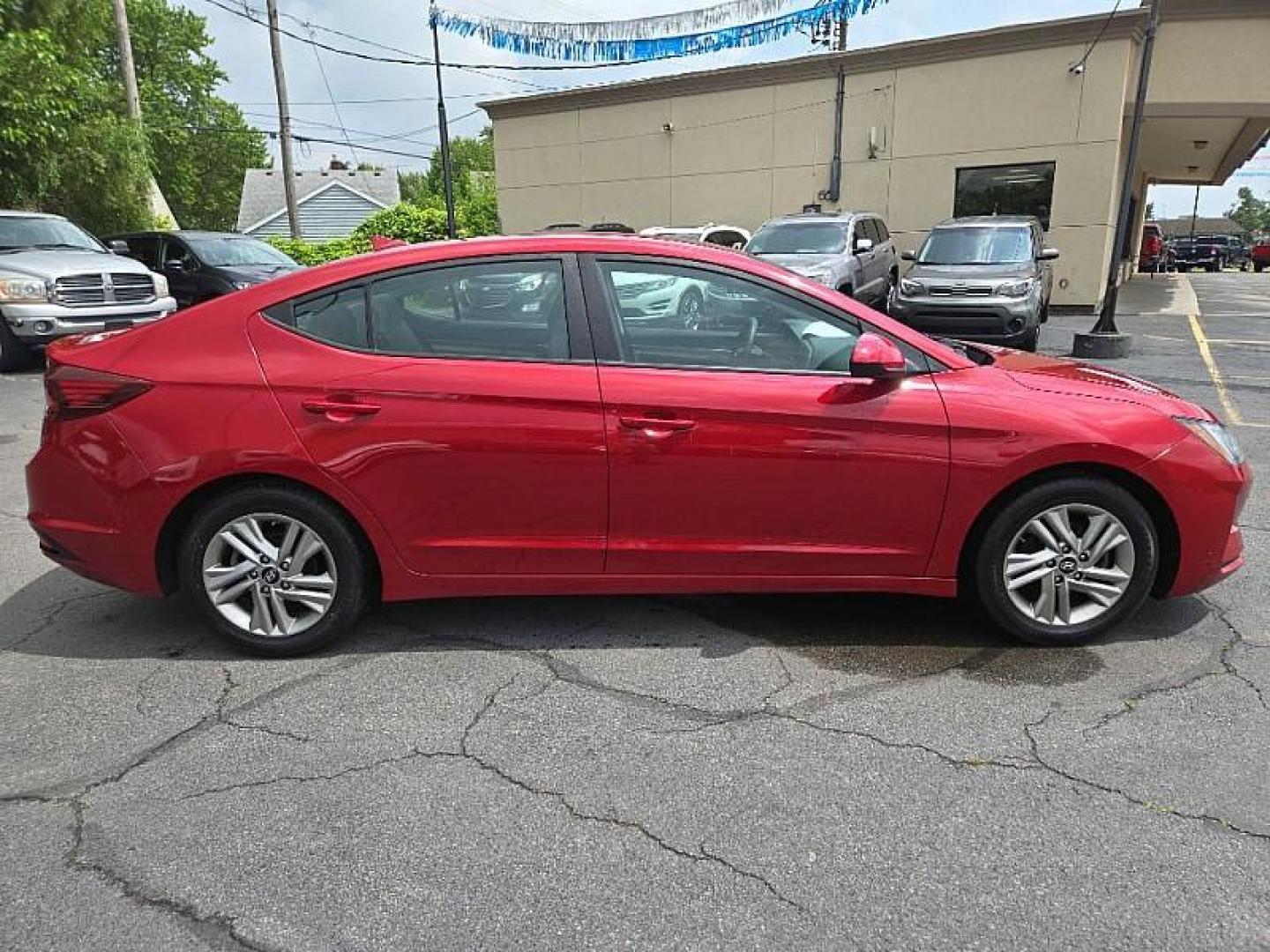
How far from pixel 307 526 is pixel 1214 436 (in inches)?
138

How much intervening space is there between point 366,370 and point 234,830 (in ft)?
5.30

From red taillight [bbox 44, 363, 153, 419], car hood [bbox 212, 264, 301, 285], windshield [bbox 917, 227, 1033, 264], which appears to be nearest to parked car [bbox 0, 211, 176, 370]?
car hood [bbox 212, 264, 301, 285]

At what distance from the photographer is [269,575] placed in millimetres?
3471

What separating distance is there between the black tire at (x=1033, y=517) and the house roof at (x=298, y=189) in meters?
59.3

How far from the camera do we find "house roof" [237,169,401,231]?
2250 inches

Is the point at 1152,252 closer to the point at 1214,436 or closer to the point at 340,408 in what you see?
the point at 1214,436

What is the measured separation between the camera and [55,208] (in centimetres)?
1958

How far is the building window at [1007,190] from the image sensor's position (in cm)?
1747

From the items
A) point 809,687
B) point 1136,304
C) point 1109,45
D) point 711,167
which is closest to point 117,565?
point 809,687

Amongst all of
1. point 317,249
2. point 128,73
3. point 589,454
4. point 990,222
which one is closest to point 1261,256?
point 990,222

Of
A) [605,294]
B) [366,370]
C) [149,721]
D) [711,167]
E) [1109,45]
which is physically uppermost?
[1109,45]

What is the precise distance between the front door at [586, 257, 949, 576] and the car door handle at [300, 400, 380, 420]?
2.85ft

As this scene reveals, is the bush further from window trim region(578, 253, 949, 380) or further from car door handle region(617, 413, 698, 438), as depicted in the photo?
car door handle region(617, 413, 698, 438)

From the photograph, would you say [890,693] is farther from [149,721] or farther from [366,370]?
[149,721]
